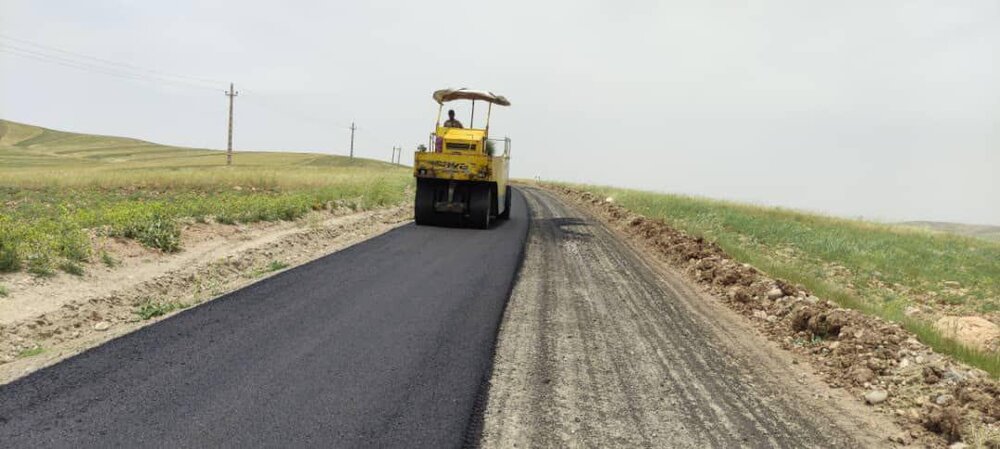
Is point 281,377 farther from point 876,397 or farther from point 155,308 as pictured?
point 876,397

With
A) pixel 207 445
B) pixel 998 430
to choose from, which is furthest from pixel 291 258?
pixel 998 430

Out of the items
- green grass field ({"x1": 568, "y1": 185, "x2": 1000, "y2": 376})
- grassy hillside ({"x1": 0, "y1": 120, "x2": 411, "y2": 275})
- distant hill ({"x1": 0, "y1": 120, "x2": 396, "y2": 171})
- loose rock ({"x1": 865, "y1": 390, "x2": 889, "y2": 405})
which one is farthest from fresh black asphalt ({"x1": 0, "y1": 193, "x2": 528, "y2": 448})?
distant hill ({"x1": 0, "y1": 120, "x2": 396, "y2": 171})

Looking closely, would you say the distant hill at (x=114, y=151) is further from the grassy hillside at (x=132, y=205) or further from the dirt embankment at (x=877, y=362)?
the dirt embankment at (x=877, y=362)

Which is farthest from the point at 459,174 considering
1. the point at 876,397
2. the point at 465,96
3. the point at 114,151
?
the point at 114,151

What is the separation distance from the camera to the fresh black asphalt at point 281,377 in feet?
11.8

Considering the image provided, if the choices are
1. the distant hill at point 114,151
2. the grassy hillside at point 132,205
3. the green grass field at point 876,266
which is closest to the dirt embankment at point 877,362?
the green grass field at point 876,266

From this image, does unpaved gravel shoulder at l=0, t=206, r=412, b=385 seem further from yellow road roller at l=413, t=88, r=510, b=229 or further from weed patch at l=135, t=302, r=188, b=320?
yellow road roller at l=413, t=88, r=510, b=229

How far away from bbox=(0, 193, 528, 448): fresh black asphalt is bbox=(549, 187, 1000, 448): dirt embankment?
10.9 feet

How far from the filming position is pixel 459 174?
13781 millimetres

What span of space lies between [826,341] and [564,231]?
8523 mm

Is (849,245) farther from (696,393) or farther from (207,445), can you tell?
(207,445)

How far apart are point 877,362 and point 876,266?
1126cm

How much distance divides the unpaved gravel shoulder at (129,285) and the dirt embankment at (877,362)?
21.5ft

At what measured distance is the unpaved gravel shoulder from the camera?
528cm
